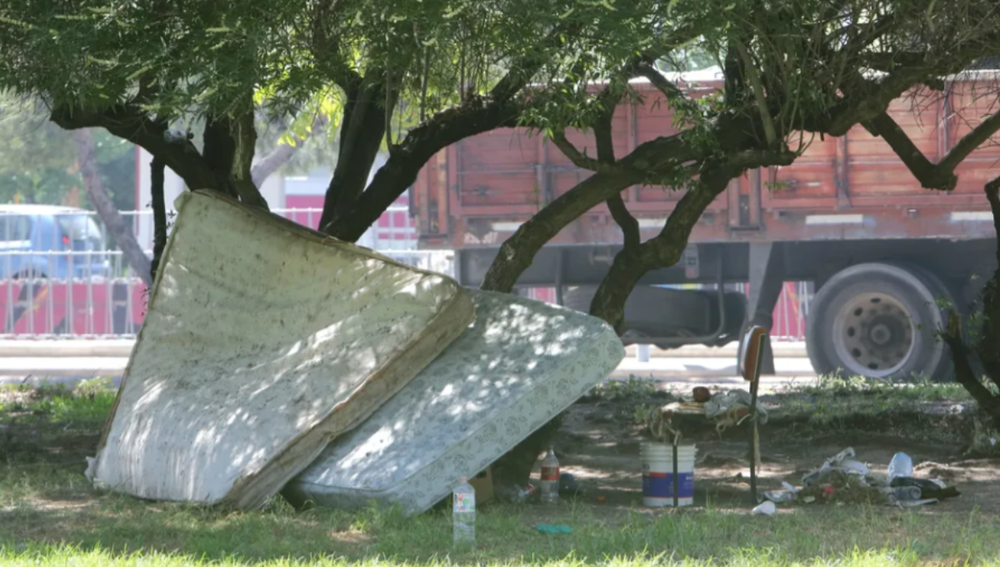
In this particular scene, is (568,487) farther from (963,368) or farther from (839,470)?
(963,368)

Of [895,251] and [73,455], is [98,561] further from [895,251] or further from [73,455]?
[895,251]

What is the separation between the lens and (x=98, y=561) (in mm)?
4848

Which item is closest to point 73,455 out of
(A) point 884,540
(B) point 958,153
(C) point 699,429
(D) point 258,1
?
(D) point 258,1

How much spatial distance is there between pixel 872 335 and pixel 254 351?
8.78 metres

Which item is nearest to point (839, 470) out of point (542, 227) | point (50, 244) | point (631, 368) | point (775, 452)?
point (775, 452)

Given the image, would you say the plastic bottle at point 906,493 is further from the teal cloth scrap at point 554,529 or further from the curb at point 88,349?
the curb at point 88,349

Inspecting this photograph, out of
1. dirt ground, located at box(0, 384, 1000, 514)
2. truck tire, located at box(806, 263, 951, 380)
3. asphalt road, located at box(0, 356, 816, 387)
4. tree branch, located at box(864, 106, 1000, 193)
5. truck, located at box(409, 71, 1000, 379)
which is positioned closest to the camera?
dirt ground, located at box(0, 384, 1000, 514)

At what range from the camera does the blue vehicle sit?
2075 centimetres

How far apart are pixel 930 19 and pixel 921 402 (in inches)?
183

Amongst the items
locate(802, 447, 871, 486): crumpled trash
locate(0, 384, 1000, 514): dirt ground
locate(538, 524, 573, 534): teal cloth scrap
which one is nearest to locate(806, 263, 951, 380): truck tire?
locate(0, 384, 1000, 514): dirt ground

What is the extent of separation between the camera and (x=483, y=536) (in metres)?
5.52

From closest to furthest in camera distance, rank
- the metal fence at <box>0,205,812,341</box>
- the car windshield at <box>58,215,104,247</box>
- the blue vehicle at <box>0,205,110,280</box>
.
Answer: the metal fence at <box>0,205,812,341</box>, the blue vehicle at <box>0,205,110,280</box>, the car windshield at <box>58,215,104,247</box>

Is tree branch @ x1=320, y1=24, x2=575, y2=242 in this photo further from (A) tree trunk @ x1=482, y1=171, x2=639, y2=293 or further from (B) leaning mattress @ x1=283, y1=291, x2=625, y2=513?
(B) leaning mattress @ x1=283, y1=291, x2=625, y2=513

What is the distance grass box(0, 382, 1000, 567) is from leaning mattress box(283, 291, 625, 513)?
0.47 feet
